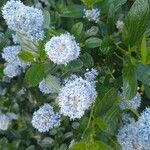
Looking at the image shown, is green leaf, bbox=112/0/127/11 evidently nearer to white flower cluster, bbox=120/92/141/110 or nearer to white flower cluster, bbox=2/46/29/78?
white flower cluster, bbox=120/92/141/110

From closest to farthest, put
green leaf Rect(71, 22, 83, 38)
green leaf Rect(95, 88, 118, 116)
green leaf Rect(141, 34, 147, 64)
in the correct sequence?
1. green leaf Rect(141, 34, 147, 64)
2. green leaf Rect(95, 88, 118, 116)
3. green leaf Rect(71, 22, 83, 38)

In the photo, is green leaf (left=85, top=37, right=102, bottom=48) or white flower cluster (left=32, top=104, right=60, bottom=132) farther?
white flower cluster (left=32, top=104, right=60, bottom=132)

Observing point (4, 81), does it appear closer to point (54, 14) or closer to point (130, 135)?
point (54, 14)

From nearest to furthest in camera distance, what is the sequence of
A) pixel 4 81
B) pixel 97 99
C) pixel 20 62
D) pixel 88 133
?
pixel 88 133
pixel 97 99
pixel 20 62
pixel 4 81

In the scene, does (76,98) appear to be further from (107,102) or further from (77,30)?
(77,30)

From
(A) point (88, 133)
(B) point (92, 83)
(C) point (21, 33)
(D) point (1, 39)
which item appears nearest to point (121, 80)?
(B) point (92, 83)

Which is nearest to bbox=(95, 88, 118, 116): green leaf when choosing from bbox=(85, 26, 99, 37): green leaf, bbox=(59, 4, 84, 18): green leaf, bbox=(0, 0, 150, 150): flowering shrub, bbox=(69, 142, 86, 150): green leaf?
bbox=(0, 0, 150, 150): flowering shrub

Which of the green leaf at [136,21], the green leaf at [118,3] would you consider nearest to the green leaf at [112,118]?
the green leaf at [136,21]

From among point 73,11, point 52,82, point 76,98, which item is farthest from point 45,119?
point 73,11

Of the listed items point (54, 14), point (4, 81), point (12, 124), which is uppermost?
point (54, 14)
